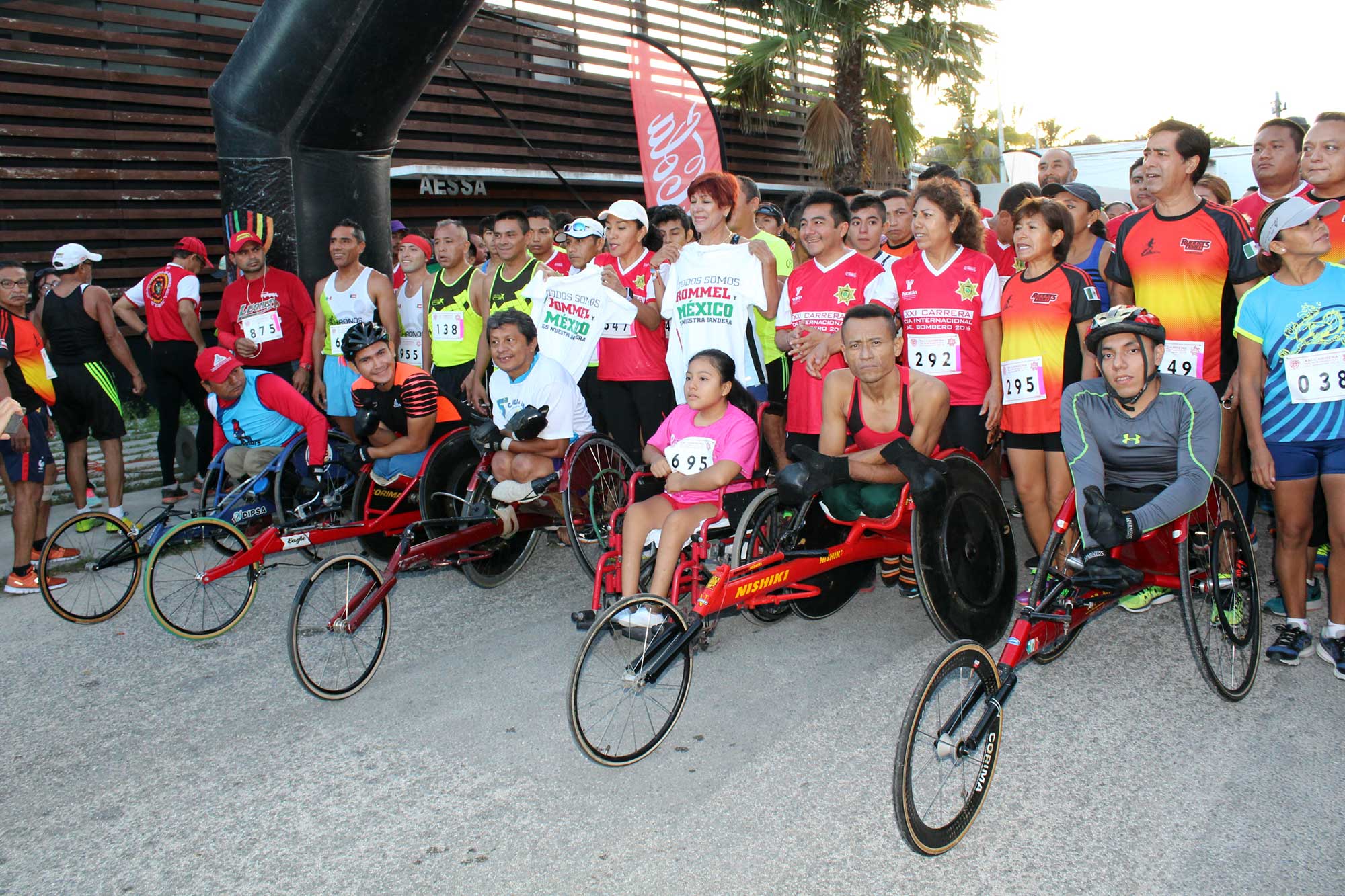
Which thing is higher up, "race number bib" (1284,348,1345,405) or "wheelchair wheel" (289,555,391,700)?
"race number bib" (1284,348,1345,405)

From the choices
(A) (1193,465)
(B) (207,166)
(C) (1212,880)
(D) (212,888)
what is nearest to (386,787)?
(D) (212,888)

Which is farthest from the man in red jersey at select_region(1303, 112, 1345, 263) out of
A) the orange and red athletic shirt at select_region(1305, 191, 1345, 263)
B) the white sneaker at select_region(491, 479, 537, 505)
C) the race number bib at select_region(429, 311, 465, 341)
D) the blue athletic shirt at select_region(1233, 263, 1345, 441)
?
the race number bib at select_region(429, 311, 465, 341)

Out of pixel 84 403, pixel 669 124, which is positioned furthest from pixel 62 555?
pixel 669 124

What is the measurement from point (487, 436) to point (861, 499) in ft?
6.51

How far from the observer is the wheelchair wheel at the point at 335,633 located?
13.7 feet

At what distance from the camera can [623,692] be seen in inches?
156

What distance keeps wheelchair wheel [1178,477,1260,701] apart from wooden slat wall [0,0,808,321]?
11.0m

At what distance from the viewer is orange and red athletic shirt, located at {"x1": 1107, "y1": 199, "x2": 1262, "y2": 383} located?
4.80m

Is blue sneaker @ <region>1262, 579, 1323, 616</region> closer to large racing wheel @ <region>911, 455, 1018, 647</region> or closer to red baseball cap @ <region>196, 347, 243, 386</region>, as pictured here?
large racing wheel @ <region>911, 455, 1018, 647</region>

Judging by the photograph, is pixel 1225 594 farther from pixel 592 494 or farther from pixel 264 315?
pixel 264 315

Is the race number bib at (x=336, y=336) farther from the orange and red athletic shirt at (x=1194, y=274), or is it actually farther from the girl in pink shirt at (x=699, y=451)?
the orange and red athletic shirt at (x=1194, y=274)

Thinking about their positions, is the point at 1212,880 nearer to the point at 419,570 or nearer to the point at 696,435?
the point at 696,435

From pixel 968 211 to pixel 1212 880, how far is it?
3.47m

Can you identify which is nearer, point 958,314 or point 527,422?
point 958,314
